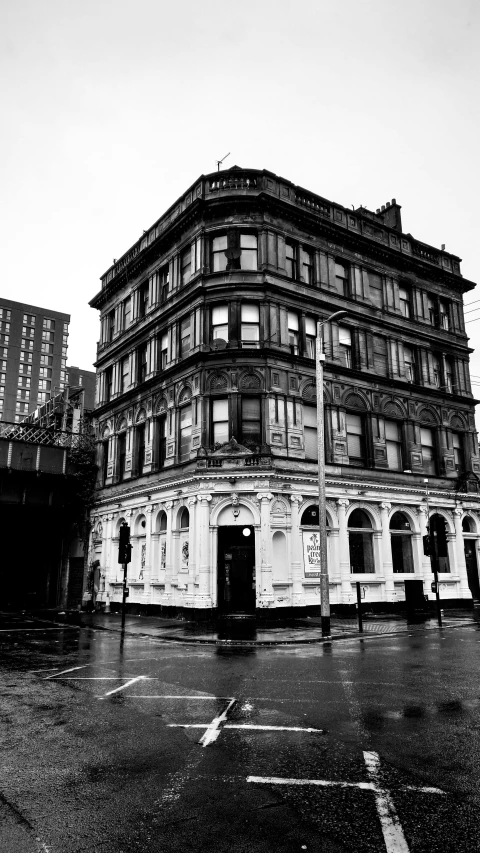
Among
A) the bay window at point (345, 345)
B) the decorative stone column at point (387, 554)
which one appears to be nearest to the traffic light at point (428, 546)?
the decorative stone column at point (387, 554)

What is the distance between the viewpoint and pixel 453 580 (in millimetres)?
30156

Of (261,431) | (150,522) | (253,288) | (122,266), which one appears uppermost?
(122,266)

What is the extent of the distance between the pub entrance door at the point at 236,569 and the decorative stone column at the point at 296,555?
173 centimetres

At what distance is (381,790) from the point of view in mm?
5234

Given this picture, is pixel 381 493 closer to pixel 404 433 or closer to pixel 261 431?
pixel 404 433

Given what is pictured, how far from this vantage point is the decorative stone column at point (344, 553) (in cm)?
2598

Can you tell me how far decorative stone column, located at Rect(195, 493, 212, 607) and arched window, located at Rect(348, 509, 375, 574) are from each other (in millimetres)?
7330

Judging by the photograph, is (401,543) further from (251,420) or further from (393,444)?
(251,420)

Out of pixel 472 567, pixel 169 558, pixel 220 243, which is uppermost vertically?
pixel 220 243

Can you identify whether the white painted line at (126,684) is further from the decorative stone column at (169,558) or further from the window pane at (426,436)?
the window pane at (426,436)

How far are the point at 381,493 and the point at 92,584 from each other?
17.4m

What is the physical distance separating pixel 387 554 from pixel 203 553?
378 inches

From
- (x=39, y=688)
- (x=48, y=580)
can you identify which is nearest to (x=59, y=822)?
(x=39, y=688)

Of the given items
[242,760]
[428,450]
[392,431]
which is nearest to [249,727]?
[242,760]
